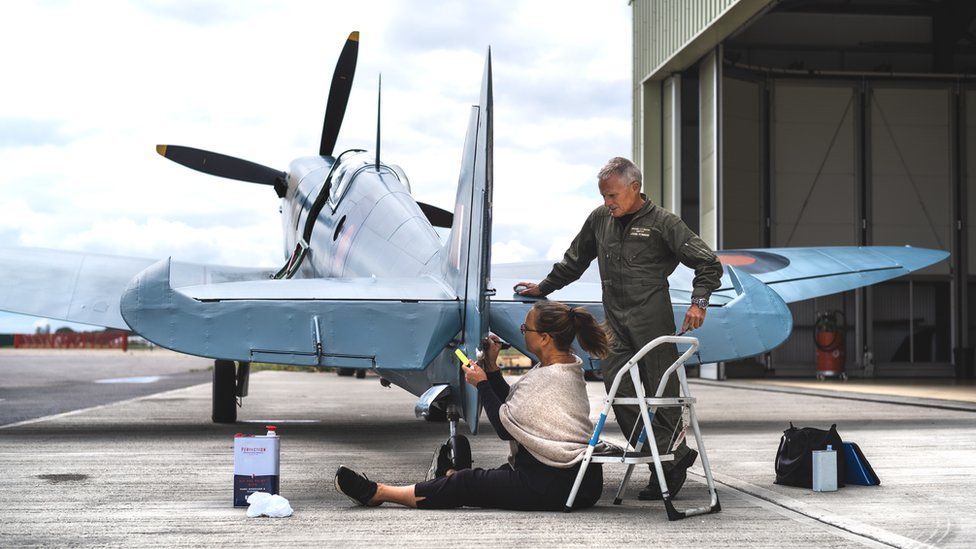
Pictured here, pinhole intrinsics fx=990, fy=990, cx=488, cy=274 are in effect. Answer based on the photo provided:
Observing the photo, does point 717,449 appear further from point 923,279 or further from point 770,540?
point 923,279

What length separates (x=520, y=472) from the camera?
4992mm

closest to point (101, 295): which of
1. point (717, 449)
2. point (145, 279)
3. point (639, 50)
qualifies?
point (145, 279)

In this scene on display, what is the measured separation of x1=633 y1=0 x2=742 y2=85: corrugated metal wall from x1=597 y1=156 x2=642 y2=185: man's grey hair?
1454 cm

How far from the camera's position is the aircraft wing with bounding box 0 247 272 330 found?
964 cm

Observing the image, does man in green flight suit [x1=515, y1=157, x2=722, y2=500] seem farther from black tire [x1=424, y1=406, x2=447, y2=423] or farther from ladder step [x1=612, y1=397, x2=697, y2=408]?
black tire [x1=424, y1=406, x2=447, y2=423]

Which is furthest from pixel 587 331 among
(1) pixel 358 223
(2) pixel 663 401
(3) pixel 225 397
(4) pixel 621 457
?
(3) pixel 225 397

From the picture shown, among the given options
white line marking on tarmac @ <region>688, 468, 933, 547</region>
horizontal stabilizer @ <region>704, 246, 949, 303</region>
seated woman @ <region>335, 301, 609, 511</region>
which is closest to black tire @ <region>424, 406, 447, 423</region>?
seated woman @ <region>335, 301, 609, 511</region>

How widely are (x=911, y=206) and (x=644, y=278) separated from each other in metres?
23.6

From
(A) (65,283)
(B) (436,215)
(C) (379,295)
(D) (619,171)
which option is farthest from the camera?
(B) (436,215)

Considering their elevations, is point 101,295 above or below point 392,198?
below

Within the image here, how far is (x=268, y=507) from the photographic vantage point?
490 centimetres

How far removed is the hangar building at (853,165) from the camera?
84.4ft

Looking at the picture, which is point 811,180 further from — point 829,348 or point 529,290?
point 529,290

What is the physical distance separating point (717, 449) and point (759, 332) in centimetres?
120
